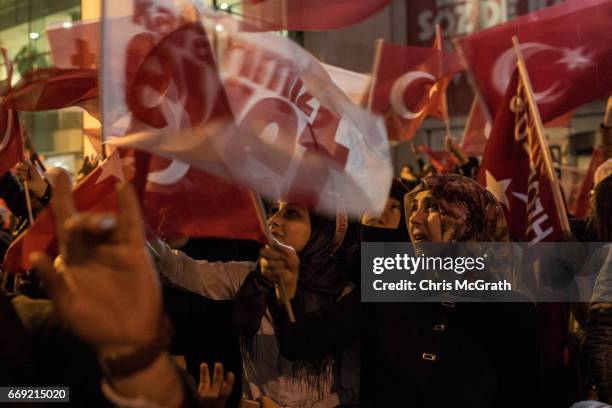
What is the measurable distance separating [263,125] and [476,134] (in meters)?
4.27

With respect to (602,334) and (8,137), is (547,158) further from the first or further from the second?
(8,137)

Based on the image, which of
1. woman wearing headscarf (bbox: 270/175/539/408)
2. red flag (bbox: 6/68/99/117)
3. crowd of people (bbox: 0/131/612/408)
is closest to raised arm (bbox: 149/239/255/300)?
crowd of people (bbox: 0/131/612/408)

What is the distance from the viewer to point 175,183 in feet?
9.48

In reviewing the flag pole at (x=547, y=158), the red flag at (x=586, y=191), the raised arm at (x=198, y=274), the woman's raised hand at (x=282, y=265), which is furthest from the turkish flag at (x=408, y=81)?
the woman's raised hand at (x=282, y=265)

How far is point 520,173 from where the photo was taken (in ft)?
13.8

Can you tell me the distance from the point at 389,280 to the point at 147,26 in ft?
4.20

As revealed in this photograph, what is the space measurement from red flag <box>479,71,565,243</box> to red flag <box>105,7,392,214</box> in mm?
616

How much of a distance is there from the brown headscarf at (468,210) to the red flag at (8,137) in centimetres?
202

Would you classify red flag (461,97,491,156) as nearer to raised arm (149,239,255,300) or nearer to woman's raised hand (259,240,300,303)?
raised arm (149,239,255,300)

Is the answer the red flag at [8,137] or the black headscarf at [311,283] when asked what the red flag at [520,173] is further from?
the red flag at [8,137]

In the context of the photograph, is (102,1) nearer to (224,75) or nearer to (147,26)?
(147,26)

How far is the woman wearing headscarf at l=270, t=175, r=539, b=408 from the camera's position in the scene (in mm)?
2371

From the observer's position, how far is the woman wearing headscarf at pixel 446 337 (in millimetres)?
2371

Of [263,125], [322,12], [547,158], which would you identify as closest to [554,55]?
[547,158]
